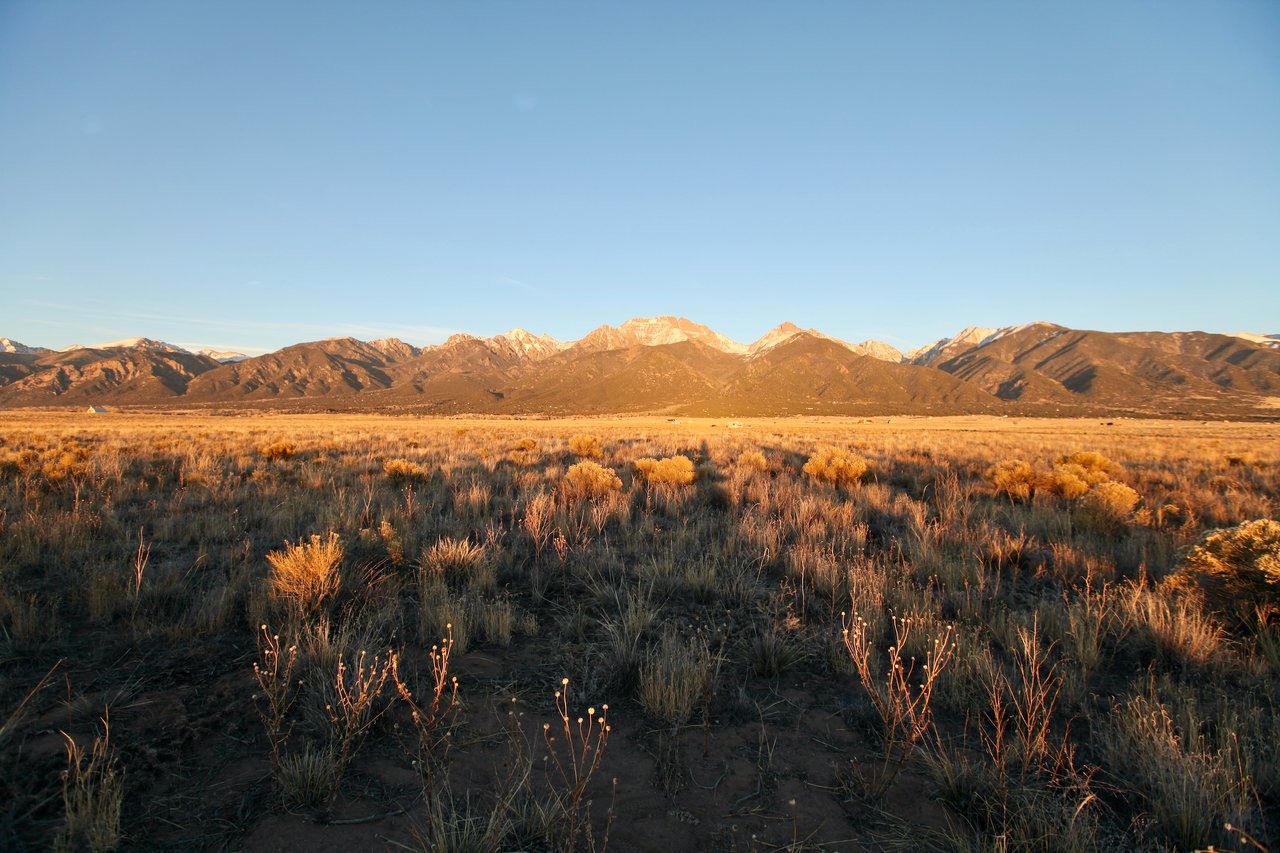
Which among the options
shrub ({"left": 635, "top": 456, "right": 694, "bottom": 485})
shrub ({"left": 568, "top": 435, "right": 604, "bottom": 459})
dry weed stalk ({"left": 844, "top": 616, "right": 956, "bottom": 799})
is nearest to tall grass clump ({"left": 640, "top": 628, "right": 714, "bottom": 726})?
dry weed stalk ({"left": 844, "top": 616, "right": 956, "bottom": 799})

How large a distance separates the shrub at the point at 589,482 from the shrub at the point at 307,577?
173 inches

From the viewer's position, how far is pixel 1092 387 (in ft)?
467

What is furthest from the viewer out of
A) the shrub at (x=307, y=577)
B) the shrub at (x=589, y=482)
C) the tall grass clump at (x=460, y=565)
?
the shrub at (x=589, y=482)

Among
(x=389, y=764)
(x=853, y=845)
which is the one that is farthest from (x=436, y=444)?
(x=853, y=845)

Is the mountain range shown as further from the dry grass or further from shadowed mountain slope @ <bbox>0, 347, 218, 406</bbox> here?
the dry grass

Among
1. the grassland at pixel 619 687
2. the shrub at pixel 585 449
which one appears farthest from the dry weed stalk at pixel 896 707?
the shrub at pixel 585 449

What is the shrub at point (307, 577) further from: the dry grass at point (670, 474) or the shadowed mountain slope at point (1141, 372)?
the shadowed mountain slope at point (1141, 372)

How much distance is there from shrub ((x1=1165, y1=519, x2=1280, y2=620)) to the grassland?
0.05 m

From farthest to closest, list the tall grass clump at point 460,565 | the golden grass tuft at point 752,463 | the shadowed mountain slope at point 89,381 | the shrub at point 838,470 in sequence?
the shadowed mountain slope at point 89,381 < the golden grass tuft at point 752,463 < the shrub at point 838,470 < the tall grass clump at point 460,565

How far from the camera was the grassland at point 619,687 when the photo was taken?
2137 millimetres

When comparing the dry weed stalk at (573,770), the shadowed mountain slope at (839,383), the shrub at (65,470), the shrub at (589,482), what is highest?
the shadowed mountain slope at (839,383)

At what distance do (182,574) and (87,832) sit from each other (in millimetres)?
3587

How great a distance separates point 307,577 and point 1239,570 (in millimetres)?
7365

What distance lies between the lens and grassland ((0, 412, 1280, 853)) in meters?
2.14
